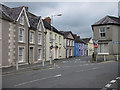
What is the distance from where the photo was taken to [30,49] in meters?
21.8

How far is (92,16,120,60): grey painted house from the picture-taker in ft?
79.9

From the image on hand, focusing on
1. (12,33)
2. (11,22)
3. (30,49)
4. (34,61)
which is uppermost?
(11,22)

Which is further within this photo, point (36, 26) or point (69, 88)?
point (36, 26)

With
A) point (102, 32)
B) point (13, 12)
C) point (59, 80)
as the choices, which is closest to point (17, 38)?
point (13, 12)

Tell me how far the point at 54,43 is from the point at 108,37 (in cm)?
1111

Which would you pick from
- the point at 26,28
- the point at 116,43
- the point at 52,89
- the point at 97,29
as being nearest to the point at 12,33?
the point at 26,28

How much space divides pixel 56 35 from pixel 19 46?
1363 centimetres

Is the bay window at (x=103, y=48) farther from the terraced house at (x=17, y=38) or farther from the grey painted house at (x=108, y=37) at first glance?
the terraced house at (x=17, y=38)

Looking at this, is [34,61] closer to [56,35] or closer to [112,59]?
[56,35]

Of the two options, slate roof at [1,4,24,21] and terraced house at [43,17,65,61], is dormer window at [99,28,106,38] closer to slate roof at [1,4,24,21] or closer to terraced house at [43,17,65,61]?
terraced house at [43,17,65,61]

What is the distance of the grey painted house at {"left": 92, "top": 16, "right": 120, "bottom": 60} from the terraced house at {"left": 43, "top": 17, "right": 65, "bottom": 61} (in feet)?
29.1

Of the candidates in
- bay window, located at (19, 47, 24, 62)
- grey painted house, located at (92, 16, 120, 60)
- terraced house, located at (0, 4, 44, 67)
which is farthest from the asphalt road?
grey painted house, located at (92, 16, 120, 60)

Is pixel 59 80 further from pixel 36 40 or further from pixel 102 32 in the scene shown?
pixel 102 32

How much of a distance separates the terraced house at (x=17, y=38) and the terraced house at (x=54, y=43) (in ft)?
15.5
